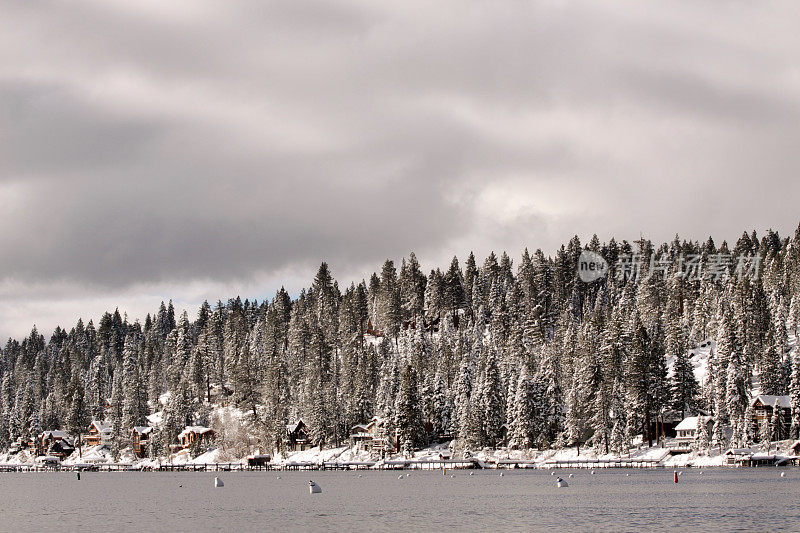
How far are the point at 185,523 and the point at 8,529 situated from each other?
1249 cm

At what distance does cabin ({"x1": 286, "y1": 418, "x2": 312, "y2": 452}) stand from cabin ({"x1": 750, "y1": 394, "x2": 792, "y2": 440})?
271ft

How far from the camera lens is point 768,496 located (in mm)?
80500

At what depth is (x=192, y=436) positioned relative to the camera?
617 ft

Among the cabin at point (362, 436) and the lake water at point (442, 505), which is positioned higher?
the cabin at point (362, 436)

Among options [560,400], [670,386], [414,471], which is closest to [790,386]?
[670,386]

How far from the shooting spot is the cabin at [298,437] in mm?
A: 182125

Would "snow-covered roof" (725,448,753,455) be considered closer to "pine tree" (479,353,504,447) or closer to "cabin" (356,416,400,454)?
"pine tree" (479,353,504,447)

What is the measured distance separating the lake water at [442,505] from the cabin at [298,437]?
5860 centimetres

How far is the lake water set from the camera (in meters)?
64.9

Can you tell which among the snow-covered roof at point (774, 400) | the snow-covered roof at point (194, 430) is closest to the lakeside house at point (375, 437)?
the snow-covered roof at point (194, 430)

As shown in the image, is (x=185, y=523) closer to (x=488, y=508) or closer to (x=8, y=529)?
(x=8, y=529)

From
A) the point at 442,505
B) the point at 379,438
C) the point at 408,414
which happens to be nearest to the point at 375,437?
the point at 379,438

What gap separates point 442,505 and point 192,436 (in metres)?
117

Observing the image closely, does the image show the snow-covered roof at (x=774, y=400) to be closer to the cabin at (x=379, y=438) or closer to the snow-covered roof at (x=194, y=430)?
the cabin at (x=379, y=438)
